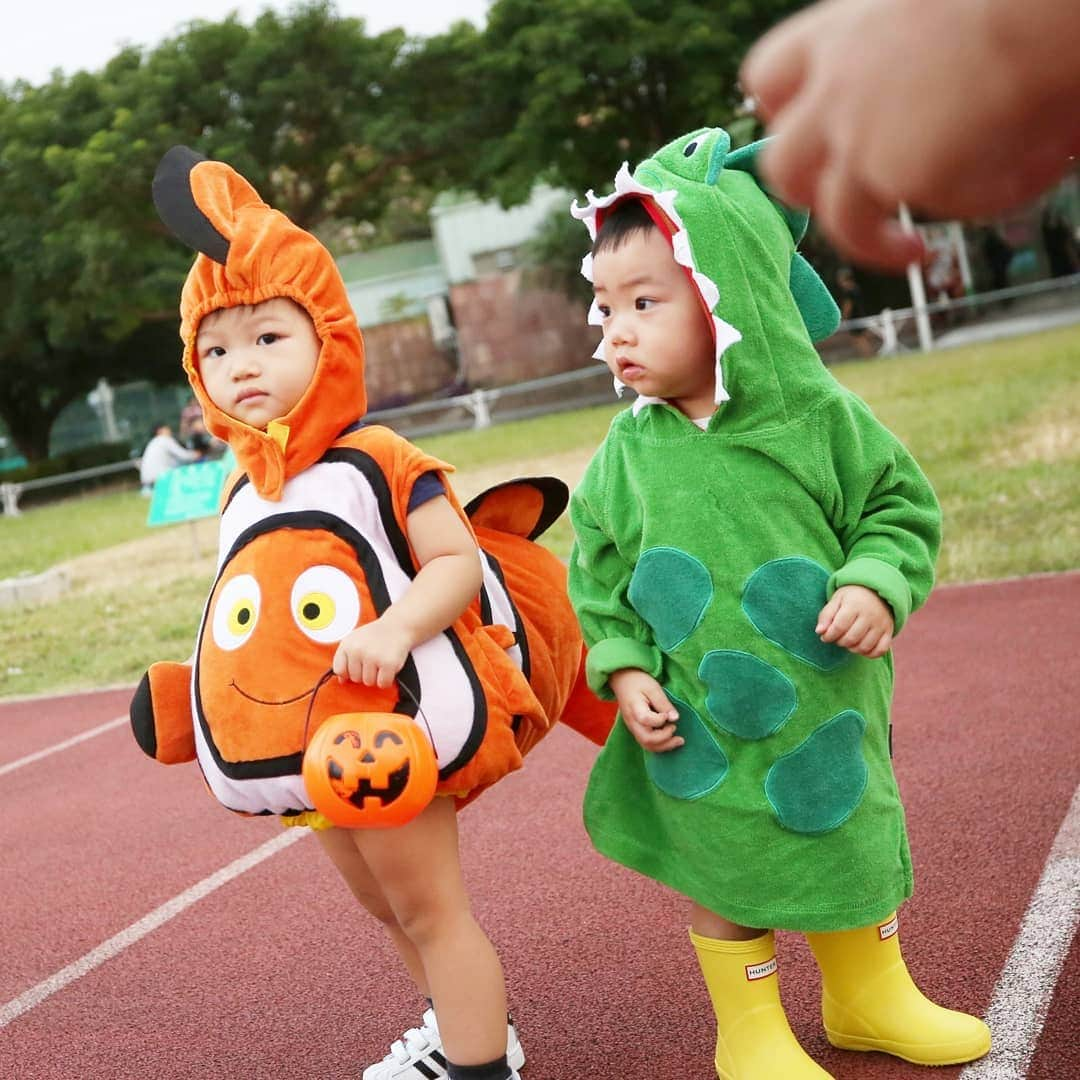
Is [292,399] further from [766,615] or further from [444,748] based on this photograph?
[766,615]

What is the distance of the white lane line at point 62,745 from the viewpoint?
689 cm

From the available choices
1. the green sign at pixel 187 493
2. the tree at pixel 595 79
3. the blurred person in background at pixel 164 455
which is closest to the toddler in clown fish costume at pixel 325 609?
the green sign at pixel 187 493

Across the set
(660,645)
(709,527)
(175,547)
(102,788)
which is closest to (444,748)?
(660,645)

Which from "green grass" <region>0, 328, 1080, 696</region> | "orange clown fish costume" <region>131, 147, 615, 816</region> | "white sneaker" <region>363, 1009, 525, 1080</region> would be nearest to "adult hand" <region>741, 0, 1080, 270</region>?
"orange clown fish costume" <region>131, 147, 615, 816</region>

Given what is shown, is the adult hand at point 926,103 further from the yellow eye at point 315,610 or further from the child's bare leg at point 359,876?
the child's bare leg at point 359,876

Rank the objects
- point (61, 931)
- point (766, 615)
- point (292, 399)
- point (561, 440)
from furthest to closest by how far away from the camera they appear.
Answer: point (561, 440) → point (61, 931) → point (292, 399) → point (766, 615)

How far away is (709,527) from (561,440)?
15439 millimetres

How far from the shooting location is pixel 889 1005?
2658 millimetres

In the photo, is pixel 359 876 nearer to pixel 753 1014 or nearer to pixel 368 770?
pixel 368 770

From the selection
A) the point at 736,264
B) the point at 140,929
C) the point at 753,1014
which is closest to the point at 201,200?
the point at 736,264

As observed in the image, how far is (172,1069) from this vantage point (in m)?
3.24

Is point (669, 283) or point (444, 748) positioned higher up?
point (669, 283)

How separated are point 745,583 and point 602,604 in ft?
0.98


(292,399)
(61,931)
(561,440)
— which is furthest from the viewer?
(561,440)
